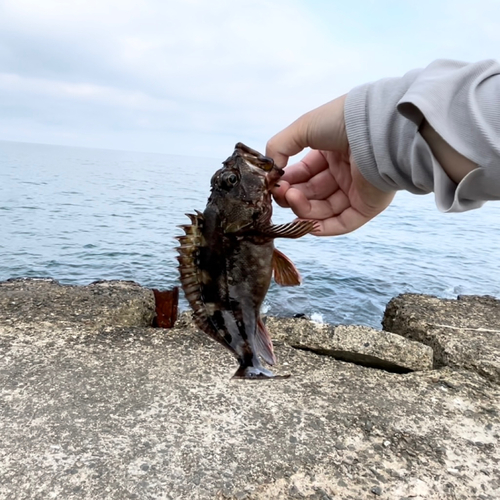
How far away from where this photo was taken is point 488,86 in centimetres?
224

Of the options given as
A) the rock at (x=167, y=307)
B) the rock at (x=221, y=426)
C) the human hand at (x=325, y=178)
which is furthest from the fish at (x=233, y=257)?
the rock at (x=167, y=307)

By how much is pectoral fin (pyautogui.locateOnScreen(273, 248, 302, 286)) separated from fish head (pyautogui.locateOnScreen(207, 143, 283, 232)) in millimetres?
234

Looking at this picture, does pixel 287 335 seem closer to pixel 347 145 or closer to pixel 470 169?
pixel 347 145

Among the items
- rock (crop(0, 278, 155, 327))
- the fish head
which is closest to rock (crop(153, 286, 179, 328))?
rock (crop(0, 278, 155, 327))

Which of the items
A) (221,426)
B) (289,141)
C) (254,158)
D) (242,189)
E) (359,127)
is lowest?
(221,426)

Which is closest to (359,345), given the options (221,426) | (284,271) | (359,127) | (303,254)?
(221,426)

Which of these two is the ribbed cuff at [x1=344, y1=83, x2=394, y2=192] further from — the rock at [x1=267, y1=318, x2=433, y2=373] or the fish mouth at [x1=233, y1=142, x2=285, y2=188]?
the rock at [x1=267, y1=318, x2=433, y2=373]

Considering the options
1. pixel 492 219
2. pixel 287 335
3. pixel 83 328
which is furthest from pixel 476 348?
pixel 492 219

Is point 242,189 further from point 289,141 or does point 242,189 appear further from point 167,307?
point 167,307

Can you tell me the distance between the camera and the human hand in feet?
9.19

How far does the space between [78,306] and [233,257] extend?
3.64 meters

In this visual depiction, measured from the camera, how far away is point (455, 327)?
5.38 metres

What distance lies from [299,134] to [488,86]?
3.49 feet

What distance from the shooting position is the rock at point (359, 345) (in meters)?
4.65
